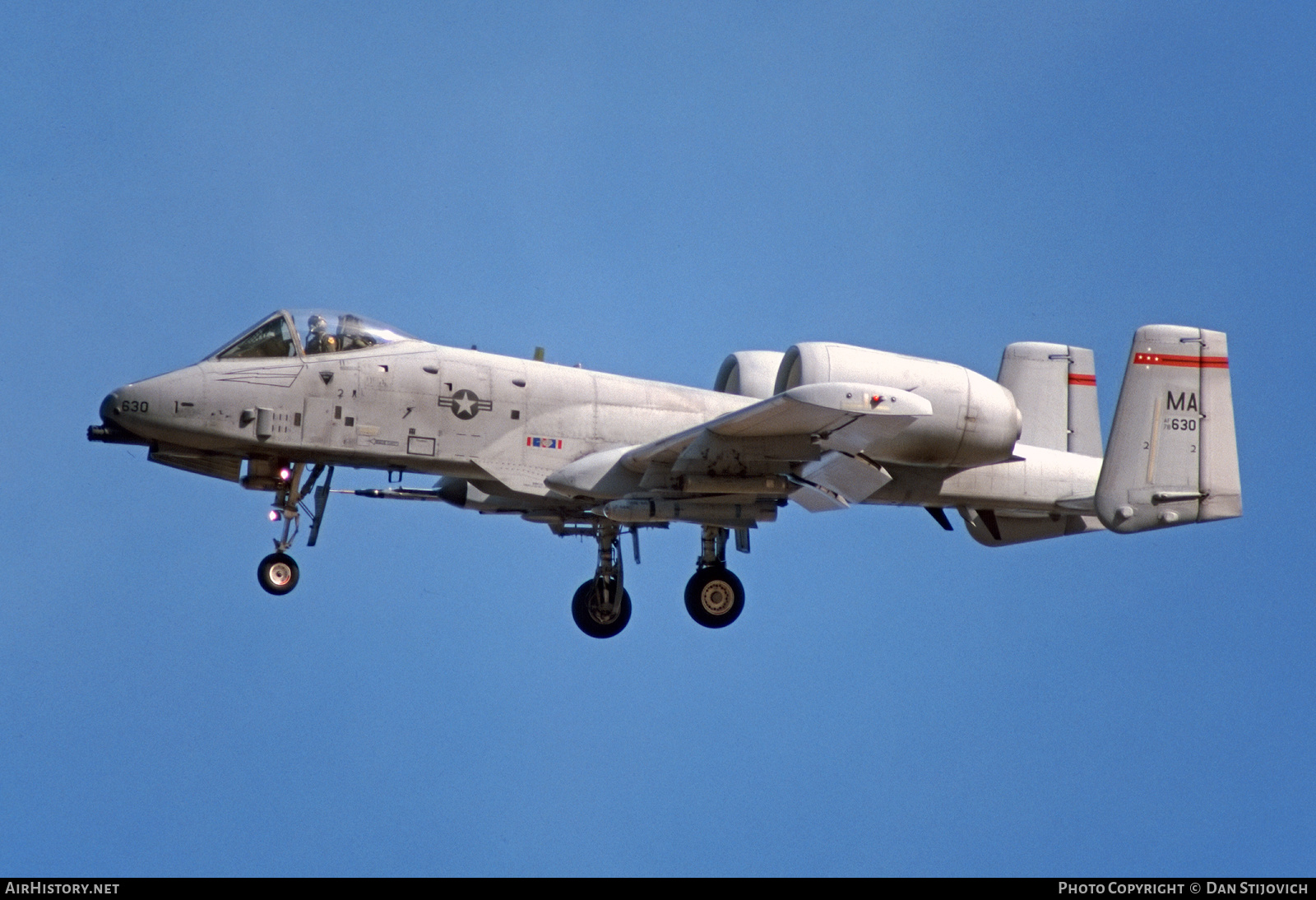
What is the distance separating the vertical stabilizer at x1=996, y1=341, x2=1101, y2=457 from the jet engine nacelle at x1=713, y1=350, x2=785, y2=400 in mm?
3533

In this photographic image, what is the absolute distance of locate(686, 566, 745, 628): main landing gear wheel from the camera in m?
21.8

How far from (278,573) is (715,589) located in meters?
5.11

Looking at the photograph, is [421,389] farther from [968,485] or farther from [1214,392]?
[1214,392]

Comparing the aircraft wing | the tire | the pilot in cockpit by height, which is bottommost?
the tire

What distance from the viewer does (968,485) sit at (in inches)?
859

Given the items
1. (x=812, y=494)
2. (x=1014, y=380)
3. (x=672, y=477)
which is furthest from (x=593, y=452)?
(x=1014, y=380)

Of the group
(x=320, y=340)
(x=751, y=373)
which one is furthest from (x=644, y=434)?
(x=320, y=340)

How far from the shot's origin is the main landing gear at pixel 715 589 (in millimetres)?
21781

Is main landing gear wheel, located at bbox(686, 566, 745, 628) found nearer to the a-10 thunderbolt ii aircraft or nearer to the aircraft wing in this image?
the a-10 thunderbolt ii aircraft

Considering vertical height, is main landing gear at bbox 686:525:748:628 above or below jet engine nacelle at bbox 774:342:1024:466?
below

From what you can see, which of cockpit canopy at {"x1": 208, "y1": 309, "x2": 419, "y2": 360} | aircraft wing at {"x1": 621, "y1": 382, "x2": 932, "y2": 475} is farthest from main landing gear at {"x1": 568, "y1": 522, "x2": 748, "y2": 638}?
cockpit canopy at {"x1": 208, "y1": 309, "x2": 419, "y2": 360}

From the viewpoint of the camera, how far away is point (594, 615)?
22.6 meters

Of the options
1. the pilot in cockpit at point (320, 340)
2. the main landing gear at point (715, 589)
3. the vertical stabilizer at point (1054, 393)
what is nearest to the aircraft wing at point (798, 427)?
the main landing gear at point (715, 589)
